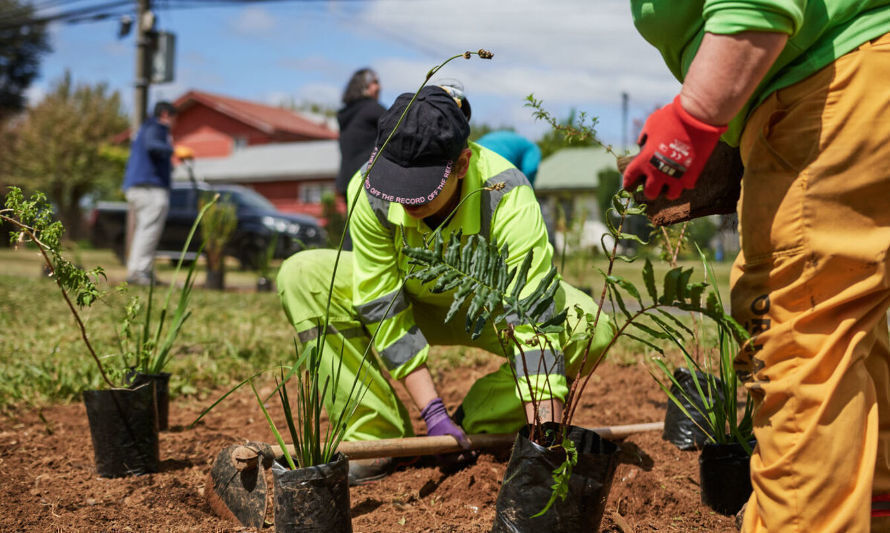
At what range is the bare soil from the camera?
1941 millimetres

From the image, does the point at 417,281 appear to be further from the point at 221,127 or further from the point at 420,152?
the point at 221,127

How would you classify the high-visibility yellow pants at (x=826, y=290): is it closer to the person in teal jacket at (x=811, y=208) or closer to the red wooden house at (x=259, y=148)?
the person in teal jacket at (x=811, y=208)

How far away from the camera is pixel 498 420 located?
248 centimetres

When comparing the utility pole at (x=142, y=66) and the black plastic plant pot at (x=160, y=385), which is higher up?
the utility pole at (x=142, y=66)

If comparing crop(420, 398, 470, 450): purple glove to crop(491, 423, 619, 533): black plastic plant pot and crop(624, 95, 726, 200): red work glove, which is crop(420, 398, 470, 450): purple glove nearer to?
crop(491, 423, 619, 533): black plastic plant pot

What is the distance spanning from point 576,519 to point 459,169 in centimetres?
105

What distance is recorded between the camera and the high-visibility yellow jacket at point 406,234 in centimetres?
223

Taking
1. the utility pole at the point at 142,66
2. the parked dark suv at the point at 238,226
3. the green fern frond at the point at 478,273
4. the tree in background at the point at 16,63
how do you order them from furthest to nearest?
the tree in background at the point at 16,63, the parked dark suv at the point at 238,226, the utility pole at the point at 142,66, the green fern frond at the point at 478,273

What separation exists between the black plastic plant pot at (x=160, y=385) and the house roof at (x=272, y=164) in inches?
1113

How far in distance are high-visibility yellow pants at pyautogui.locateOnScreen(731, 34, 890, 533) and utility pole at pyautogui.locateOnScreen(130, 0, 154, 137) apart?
11.3m

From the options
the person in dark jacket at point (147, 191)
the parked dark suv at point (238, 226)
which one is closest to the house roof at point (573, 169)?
the parked dark suv at point (238, 226)

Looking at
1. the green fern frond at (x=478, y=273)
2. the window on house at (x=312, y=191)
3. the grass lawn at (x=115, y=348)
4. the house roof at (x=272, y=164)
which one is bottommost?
the window on house at (x=312, y=191)

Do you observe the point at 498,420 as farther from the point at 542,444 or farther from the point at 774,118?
the point at 774,118

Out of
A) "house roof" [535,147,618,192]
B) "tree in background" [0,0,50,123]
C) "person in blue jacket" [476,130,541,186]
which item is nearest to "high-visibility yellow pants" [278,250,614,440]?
"person in blue jacket" [476,130,541,186]
